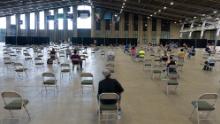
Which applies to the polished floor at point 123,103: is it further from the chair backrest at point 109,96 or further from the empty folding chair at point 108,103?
the chair backrest at point 109,96

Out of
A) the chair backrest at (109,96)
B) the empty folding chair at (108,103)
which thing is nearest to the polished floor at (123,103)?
the empty folding chair at (108,103)

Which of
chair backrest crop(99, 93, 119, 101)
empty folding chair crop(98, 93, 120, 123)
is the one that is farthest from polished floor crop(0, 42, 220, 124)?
chair backrest crop(99, 93, 119, 101)

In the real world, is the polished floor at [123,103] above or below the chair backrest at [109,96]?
below

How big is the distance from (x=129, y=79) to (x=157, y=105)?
5655 millimetres

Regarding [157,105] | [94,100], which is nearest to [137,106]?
[157,105]

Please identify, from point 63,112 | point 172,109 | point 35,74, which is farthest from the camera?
point 35,74

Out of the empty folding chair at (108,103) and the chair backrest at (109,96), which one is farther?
the chair backrest at (109,96)

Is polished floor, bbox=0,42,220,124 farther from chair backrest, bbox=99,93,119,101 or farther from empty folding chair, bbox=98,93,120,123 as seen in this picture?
chair backrest, bbox=99,93,119,101

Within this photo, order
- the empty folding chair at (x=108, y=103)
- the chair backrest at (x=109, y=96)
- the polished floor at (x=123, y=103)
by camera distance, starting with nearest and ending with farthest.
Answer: the empty folding chair at (x=108, y=103), the chair backrest at (x=109, y=96), the polished floor at (x=123, y=103)

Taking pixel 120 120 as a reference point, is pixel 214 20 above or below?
above

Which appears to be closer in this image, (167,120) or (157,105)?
(167,120)

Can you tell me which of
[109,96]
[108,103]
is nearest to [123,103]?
[108,103]

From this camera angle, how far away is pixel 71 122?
740 centimetres

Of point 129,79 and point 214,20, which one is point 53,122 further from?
point 214,20
